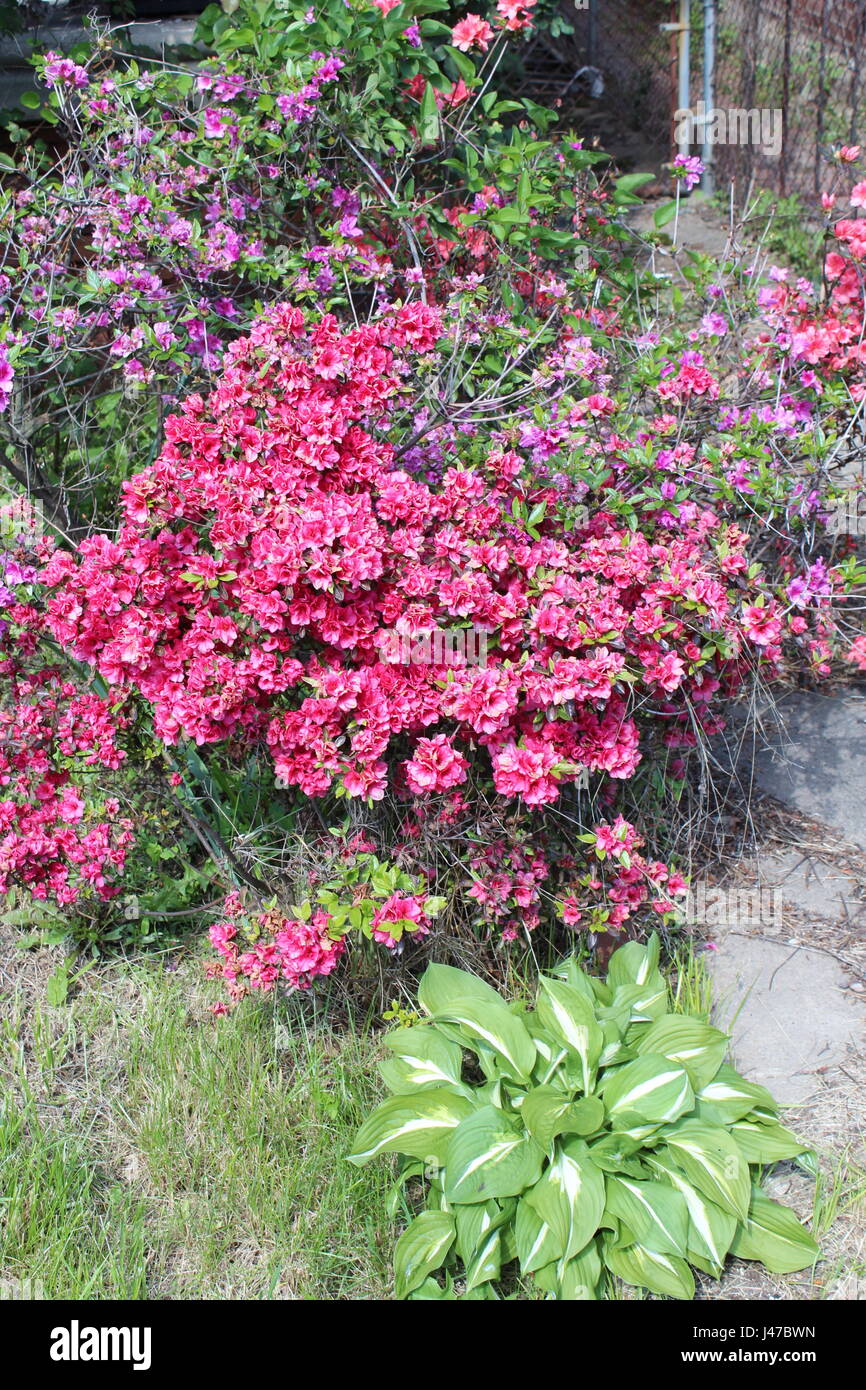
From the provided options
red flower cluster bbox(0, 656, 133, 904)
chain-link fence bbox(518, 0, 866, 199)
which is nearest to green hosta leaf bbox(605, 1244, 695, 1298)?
red flower cluster bbox(0, 656, 133, 904)

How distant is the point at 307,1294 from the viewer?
6.68ft

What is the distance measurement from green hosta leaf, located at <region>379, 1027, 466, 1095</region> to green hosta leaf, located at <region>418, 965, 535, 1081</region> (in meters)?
0.05

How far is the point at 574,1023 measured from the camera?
2.10 m

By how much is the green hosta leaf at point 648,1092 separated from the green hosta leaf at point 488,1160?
0.17 m

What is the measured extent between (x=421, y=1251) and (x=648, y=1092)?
1.59ft

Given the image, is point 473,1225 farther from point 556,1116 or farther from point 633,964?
point 633,964

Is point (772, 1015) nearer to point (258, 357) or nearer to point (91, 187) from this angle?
point (258, 357)

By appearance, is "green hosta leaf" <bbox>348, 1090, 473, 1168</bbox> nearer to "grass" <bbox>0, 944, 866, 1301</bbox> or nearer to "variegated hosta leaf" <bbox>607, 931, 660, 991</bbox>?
"grass" <bbox>0, 944, 866, 1301</bbox>

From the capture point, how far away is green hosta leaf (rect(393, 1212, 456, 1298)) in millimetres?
1957

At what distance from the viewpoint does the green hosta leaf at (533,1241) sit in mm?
1890

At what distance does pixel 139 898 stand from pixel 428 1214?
1.15 meters

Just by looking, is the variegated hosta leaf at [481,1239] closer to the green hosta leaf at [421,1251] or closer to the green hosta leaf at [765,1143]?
the green hosta leaf at [421,1251]

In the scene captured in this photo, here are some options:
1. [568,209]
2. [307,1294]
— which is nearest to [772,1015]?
[307,1294]

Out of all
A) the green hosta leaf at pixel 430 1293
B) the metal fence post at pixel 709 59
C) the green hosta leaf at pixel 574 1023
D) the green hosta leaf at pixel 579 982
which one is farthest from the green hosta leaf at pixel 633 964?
the metal fence post at pixel 709 59
